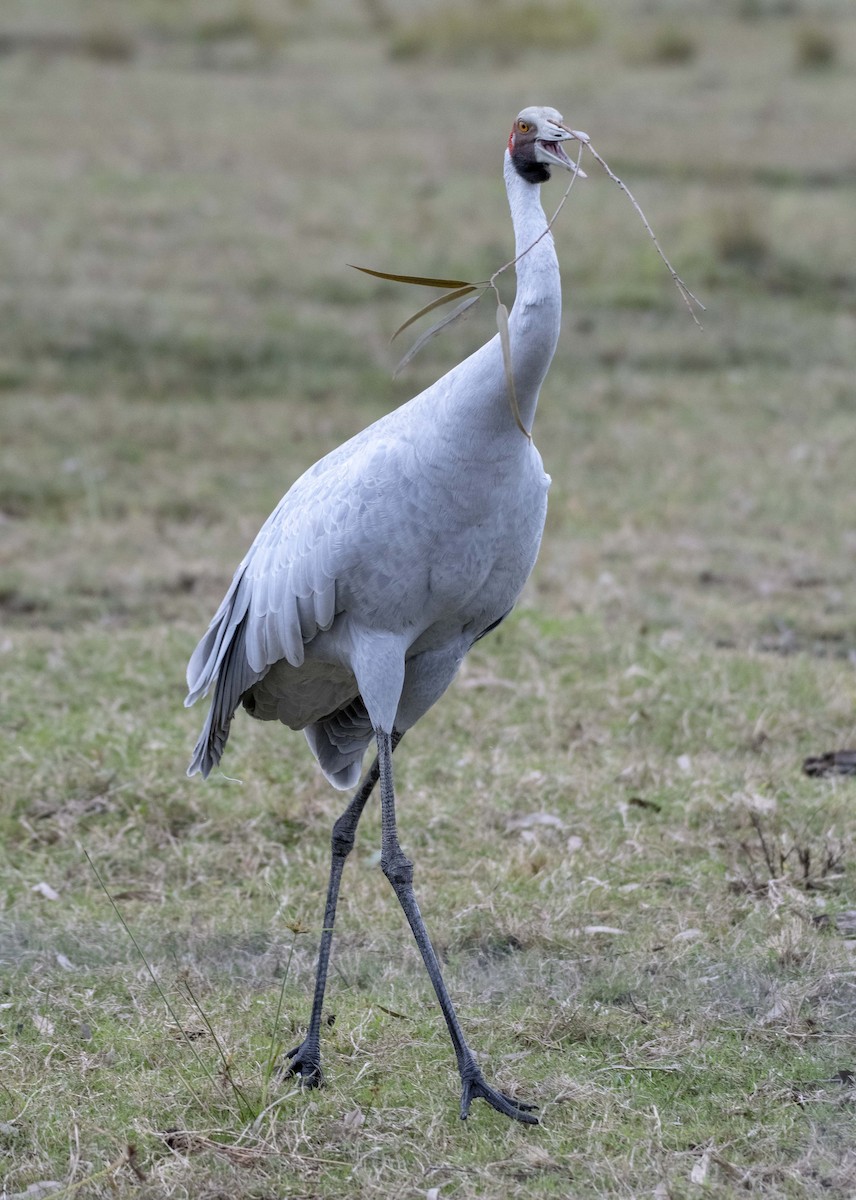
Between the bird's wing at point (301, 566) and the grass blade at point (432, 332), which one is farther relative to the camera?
the bird's wing at point (301, 566)

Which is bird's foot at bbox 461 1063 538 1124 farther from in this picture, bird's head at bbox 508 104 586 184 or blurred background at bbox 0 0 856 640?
blurred background at bbox 0 0 856 640

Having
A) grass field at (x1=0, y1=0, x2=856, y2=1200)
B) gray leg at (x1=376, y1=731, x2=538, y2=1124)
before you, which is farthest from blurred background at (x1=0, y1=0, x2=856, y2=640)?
gray leg at (x1=376, y1=731, x2=538, y2=1124)

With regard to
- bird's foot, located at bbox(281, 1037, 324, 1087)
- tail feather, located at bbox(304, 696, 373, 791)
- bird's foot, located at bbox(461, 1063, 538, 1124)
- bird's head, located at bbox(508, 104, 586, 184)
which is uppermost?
bird's head, located at bbox(508, 104, 586, 184)

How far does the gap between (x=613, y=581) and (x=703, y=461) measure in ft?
6.36

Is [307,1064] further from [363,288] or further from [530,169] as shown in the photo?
[363,288]

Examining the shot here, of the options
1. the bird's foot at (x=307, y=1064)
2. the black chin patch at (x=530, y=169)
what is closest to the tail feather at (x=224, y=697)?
the bird's foot at (x=307, y=1064)

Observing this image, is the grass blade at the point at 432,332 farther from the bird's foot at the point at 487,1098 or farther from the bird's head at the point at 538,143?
the bird's foot at the point at 487,1098

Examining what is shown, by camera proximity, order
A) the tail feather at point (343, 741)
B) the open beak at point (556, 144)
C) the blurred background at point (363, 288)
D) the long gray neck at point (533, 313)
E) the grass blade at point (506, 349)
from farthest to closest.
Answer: the blurred background at point (363, 288), the tail feather at point (343, 741), the open beak at point (556, 144), the long gray neck at point (533, 313), the grass blade at point (506, 349)

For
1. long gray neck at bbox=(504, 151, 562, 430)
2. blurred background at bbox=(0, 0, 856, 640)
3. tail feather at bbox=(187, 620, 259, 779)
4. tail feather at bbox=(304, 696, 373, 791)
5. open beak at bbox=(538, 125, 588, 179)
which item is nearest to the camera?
long gray neck at bbox=(504, 151, 562, 430)

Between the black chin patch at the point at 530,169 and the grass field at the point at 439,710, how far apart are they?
174 cm

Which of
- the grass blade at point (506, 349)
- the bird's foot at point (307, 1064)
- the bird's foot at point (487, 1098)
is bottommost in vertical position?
the bird's foot at point (307, 1064)

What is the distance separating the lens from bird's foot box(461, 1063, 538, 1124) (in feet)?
10.9

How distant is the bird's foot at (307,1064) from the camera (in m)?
3.50

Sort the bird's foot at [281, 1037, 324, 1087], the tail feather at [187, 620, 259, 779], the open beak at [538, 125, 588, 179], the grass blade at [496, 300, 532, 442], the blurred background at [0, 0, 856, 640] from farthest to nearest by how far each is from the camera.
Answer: the blurred background at [0, 0, 856, 640], the tail feather at [187, 620, 259, 779], the bird's foot at [281, 1037, 324, 1087], the open beak at [538, 125, 588, 179], the grass blade at [496, 300, 532, 442]
